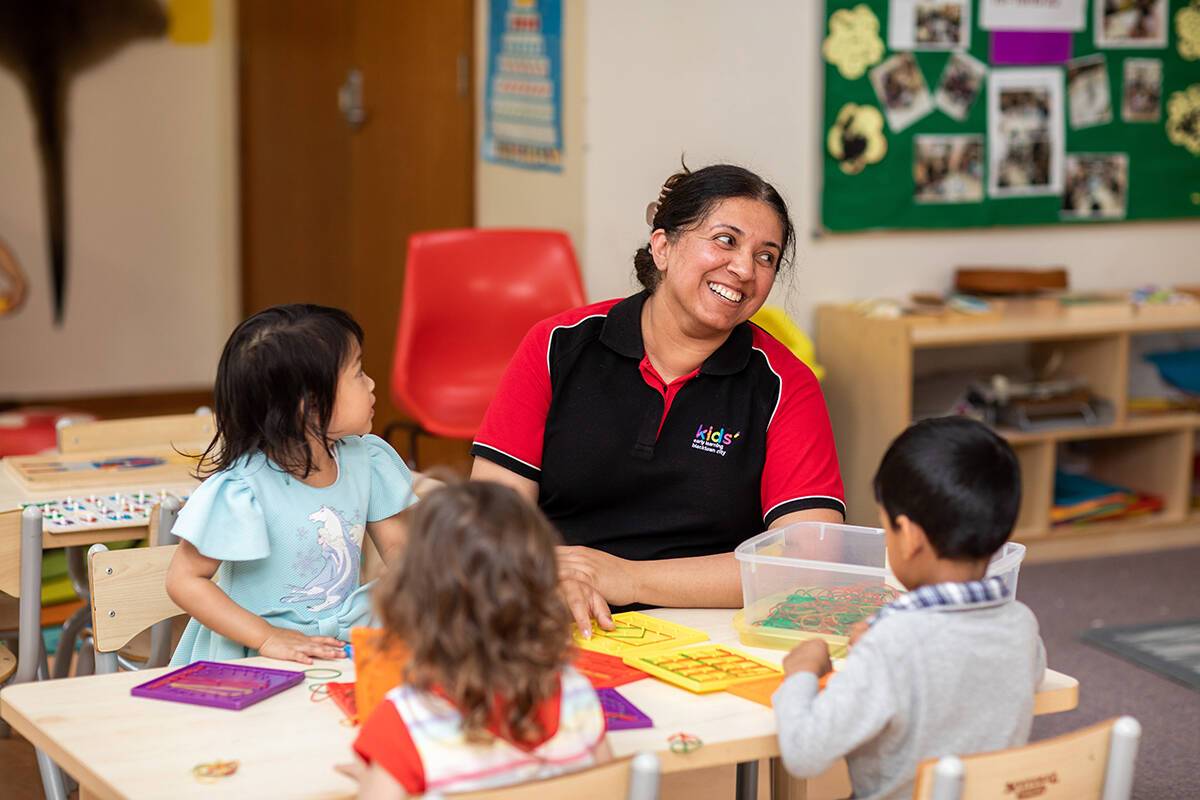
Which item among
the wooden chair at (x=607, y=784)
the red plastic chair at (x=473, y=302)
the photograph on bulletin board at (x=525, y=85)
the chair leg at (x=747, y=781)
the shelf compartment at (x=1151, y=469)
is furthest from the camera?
the shelf compartment at (x=1151, y=469)

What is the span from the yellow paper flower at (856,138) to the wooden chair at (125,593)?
110 inches

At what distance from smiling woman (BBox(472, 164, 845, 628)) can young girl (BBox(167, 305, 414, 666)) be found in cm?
33

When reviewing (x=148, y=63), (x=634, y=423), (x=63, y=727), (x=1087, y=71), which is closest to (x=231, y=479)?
(x=63, y=727)

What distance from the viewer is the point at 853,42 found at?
4391 mm

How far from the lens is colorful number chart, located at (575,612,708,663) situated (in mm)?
1859

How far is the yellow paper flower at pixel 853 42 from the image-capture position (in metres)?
4.36

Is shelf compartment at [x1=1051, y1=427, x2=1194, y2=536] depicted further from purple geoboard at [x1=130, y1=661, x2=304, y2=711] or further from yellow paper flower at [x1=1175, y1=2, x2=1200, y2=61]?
purple geoboard at [x1=130, y1=661, x2=304, y2=711]

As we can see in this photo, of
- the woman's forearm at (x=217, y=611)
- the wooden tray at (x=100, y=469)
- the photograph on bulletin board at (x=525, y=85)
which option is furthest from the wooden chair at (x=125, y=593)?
the photograph on bulletin board at (x=525, y=85)

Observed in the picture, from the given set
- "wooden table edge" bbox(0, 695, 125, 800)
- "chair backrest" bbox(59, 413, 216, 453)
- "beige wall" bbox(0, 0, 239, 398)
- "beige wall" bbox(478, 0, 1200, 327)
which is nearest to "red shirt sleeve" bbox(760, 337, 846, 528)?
"wooden table edge" bbox(0, 695, 125, 800)

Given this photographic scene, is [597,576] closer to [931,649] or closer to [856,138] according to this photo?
[931,649]

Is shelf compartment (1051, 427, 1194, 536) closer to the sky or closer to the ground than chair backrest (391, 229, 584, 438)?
closer to the ground

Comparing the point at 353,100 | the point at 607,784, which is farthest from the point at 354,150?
the point at 607,784

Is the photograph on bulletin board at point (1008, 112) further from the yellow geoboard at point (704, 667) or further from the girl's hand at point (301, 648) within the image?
the girl's hand at point (301, 648)

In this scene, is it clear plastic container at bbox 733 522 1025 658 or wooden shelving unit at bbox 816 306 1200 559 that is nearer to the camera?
clear plastic container at bbox 733 522 1025 658
